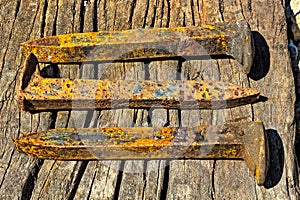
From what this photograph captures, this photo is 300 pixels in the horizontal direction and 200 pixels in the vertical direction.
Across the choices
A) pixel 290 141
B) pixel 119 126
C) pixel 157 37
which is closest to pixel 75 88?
pixel 119 126

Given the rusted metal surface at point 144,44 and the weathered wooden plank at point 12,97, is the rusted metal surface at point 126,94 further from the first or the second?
the rusted metal surface at point 144,44

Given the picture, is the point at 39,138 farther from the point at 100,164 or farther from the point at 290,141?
the point at 290,141

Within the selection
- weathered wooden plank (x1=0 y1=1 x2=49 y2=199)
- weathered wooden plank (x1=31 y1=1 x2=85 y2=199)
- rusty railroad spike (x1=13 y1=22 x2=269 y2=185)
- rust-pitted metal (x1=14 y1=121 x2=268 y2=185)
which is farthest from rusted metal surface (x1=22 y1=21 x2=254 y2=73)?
rust-pitted metal (x1=14 y1=121 x2=268 y2=185)

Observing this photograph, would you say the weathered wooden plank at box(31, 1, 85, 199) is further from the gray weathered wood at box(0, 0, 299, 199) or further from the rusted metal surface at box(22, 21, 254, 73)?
the rusted metal surface at box(22, 21, 254, 73)

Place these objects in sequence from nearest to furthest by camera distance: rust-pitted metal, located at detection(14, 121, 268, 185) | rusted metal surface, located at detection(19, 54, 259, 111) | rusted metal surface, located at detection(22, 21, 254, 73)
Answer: rust-pitted metal, located at detection(14, 121, 268, 185) → rusted metal surface, located at detection(19, 54, 259, 111) → rusted metal surface, located at detection(22, 21, 254, 73)

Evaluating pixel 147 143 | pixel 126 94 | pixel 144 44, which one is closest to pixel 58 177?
pixel 147 143

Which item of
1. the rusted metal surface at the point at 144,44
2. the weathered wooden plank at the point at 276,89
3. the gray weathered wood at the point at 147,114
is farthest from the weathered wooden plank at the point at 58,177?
the weathered wooden plank at the point at 276,89

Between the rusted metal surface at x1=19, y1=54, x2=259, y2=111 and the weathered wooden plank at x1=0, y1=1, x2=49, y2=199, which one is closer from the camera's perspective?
the weathered wooden plank at x1=0, y1=1, x2=49, y2=199

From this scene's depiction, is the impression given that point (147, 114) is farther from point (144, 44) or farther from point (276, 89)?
point (276, 89)
